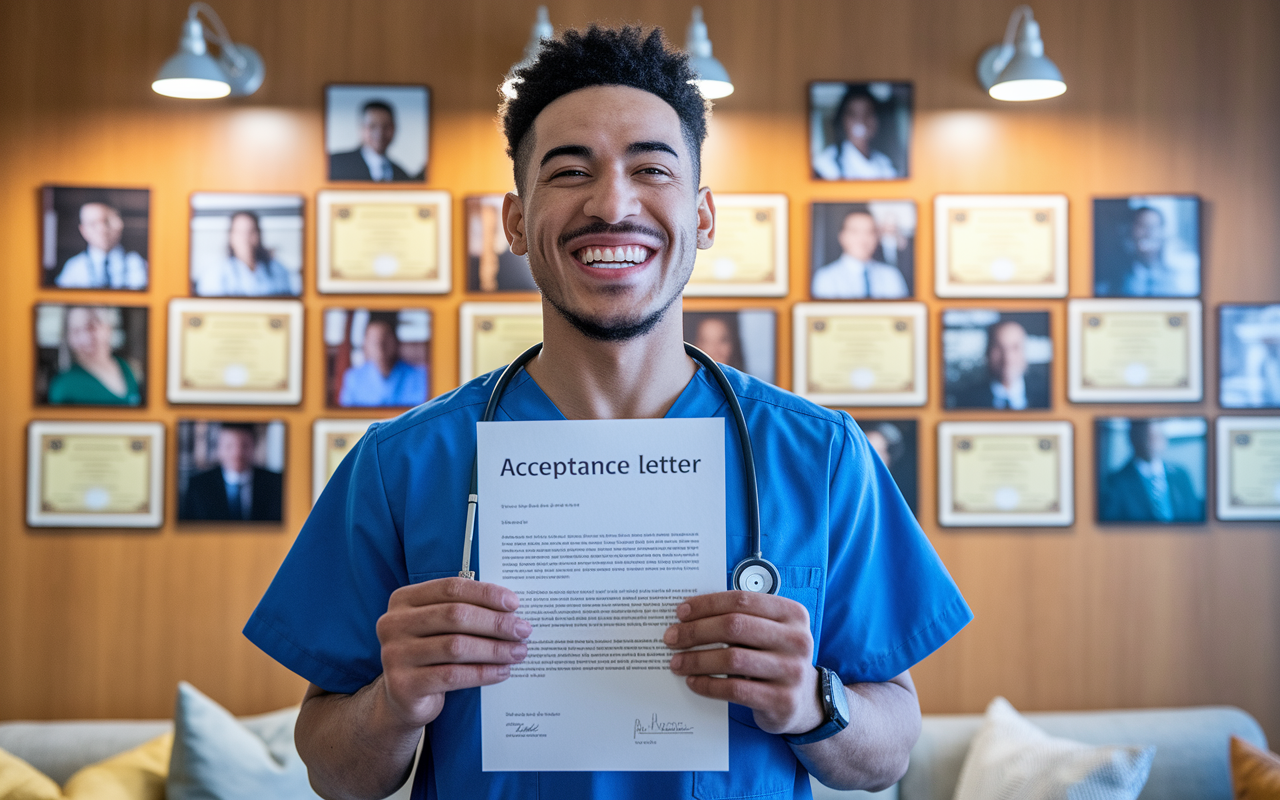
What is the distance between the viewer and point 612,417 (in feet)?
3.89

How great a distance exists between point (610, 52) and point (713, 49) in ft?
6.61

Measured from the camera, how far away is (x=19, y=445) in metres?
2.98

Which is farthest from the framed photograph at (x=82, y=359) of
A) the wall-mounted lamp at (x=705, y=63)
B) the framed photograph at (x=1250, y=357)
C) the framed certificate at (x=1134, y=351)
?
the framed photograph at (x=1250, y=357)

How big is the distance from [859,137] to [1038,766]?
191 centimetres

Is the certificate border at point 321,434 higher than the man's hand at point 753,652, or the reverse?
the certificate border at point 321,434

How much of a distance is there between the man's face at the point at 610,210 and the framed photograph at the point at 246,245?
6.77 ft

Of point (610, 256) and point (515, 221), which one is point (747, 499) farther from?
point (515, 221)

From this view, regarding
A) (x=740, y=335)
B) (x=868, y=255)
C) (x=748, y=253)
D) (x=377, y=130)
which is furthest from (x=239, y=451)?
(x=868, y=255)

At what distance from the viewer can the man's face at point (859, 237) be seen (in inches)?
118

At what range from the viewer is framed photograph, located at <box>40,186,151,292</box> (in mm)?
2977

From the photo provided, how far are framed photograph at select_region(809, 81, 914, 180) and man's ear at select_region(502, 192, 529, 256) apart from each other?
1982 mm

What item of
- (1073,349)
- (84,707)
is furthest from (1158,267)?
(84,707)

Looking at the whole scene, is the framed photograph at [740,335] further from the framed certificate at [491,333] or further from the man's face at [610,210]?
the man's face at [610,210]
